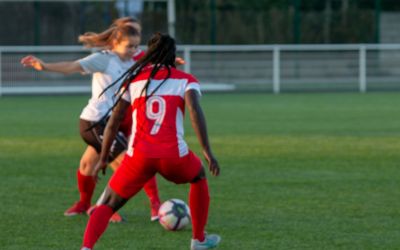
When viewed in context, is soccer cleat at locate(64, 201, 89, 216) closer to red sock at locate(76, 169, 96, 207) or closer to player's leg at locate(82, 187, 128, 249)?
red sock at locate(76, 169, 96, 207)

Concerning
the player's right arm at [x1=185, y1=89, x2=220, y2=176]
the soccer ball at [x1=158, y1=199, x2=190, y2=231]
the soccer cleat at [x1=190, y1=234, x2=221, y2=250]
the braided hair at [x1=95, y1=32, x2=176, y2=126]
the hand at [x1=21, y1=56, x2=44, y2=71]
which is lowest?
the soccer ball at [x1=158, y1=199, x2=190, y2=231]

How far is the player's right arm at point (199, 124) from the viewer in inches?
306

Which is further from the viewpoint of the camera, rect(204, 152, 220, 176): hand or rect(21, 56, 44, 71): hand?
rect(21, 56, 44, 71): hand

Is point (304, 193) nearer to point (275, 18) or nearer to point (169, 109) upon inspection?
point (169, 109)

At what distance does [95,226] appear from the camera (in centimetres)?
779

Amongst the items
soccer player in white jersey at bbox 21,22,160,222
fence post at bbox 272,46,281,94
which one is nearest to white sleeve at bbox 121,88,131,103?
soccer player in white jersey at bbox 21,22,160,222

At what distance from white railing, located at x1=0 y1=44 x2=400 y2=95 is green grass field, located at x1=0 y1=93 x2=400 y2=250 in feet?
32.1

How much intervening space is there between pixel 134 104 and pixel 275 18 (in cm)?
2871

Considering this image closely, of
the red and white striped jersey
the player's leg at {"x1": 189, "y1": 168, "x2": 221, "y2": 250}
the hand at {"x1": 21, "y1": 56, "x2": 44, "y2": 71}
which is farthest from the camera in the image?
the hand at {"x1": 21, "y1": 56, "x2": 44, "y2": 71}

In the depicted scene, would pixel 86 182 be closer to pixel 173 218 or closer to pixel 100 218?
pixel 173 218

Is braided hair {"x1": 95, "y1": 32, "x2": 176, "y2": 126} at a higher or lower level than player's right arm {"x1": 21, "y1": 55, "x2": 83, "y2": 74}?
higher

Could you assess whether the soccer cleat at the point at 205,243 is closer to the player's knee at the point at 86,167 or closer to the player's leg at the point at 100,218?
the player's leg at the point at 100,218

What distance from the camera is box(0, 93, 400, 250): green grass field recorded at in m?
9.10

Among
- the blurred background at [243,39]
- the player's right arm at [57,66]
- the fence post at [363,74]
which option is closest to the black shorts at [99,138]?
the player's right arm at [57,66]
